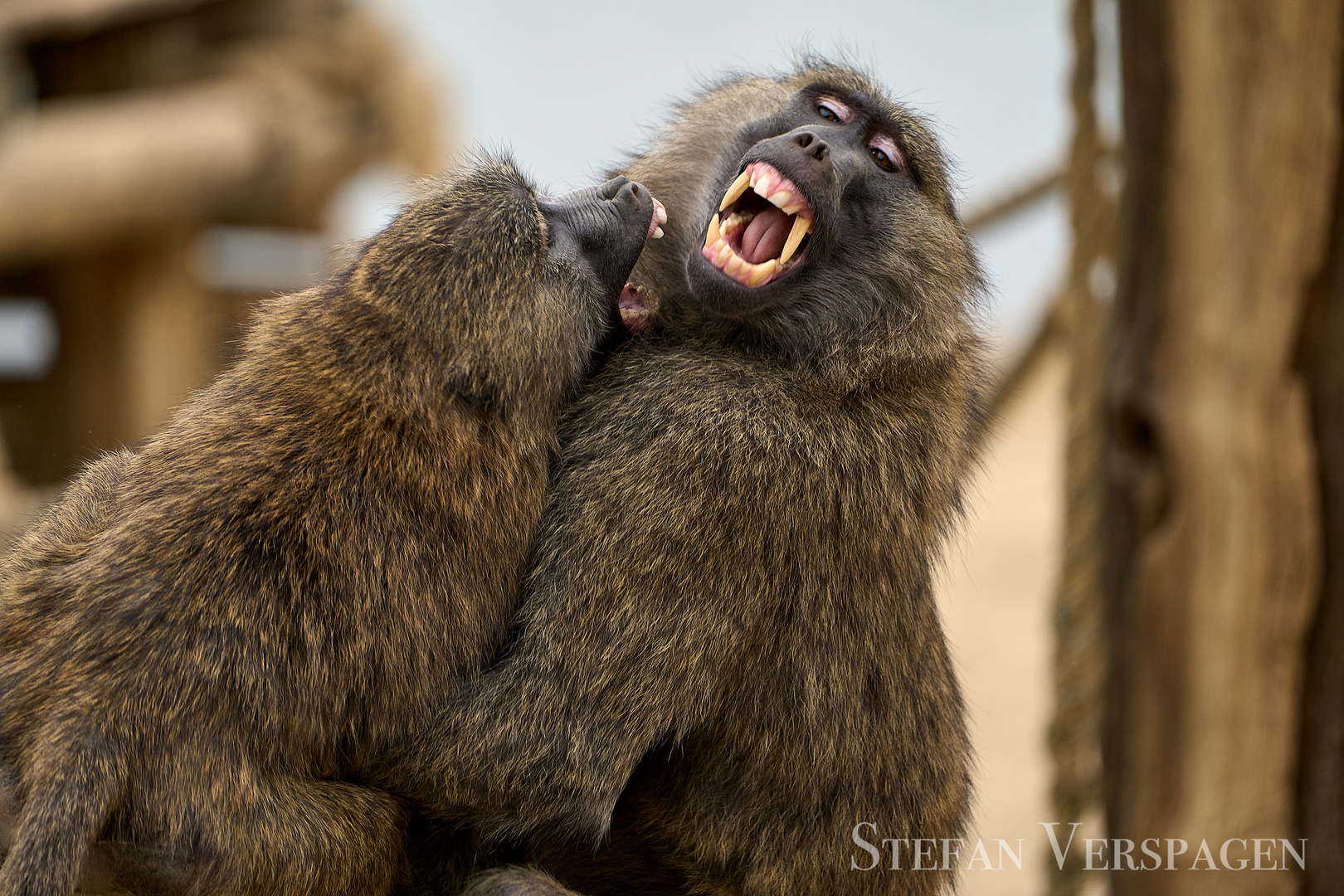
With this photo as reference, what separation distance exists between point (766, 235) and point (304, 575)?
37.8 inches

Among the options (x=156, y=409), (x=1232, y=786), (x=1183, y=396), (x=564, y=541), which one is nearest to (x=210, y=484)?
(x=564, y=541)

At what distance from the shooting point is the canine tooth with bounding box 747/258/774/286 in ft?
6.80

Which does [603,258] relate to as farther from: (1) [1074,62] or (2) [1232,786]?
(2) [1232,786]

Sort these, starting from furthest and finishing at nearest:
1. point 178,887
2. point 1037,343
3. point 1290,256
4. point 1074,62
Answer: point 1037,343, point 1074,62, point 1290,256, point 178,887

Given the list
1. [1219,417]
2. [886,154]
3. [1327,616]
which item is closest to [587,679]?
[886,154]

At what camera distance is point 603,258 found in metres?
2.06

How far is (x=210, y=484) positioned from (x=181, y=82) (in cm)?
566

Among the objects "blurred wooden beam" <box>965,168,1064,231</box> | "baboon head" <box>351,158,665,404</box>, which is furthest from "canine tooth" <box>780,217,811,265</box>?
"blurred wooden beam" <box>965,168,1064,231</box>

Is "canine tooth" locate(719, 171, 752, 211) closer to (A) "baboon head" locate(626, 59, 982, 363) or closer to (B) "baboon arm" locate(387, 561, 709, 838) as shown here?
(A) "baboon head" locate(626, 59, 982, 363)

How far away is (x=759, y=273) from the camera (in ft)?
6.84

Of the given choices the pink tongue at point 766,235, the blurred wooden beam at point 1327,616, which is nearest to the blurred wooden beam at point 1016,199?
the blurred wooden beam at point 1327,616

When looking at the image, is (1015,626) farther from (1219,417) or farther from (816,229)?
(816,229)

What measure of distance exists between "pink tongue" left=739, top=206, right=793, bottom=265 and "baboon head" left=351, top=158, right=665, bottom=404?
0.59ft

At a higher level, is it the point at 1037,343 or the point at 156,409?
the point at 1037,343
